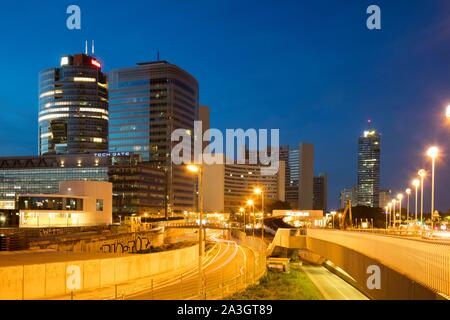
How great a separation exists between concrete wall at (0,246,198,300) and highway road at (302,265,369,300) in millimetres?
16497

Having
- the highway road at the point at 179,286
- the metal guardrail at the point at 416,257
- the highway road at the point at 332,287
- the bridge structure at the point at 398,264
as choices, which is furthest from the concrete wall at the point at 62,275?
the highway road at the point at 332,287

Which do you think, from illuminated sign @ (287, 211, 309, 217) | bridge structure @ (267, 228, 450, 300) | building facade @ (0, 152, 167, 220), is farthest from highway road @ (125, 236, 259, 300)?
building facade @ (0, 152, 167, 220)

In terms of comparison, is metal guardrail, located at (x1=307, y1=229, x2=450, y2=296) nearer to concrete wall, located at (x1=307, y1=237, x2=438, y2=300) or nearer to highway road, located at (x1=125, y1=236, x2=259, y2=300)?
concrete wall, located at (x1=307, y1=237, x2=438, y2=300)

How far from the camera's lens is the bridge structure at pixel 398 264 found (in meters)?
14.3

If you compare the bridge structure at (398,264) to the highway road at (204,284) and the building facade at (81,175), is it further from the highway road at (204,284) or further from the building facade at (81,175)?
the building facade at (81,175)

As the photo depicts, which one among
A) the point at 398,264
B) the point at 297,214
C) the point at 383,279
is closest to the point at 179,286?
the point at 383,279

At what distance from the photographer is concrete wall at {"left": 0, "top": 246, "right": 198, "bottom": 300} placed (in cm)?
1988

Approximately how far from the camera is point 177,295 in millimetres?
24219

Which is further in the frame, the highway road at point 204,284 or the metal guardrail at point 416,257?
the highway road at point 204,284

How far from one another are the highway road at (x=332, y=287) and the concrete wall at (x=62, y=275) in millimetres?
16497

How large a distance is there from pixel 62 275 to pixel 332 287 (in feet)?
100

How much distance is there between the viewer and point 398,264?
62.7 feet

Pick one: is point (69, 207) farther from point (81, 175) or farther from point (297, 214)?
point (81, 175)
